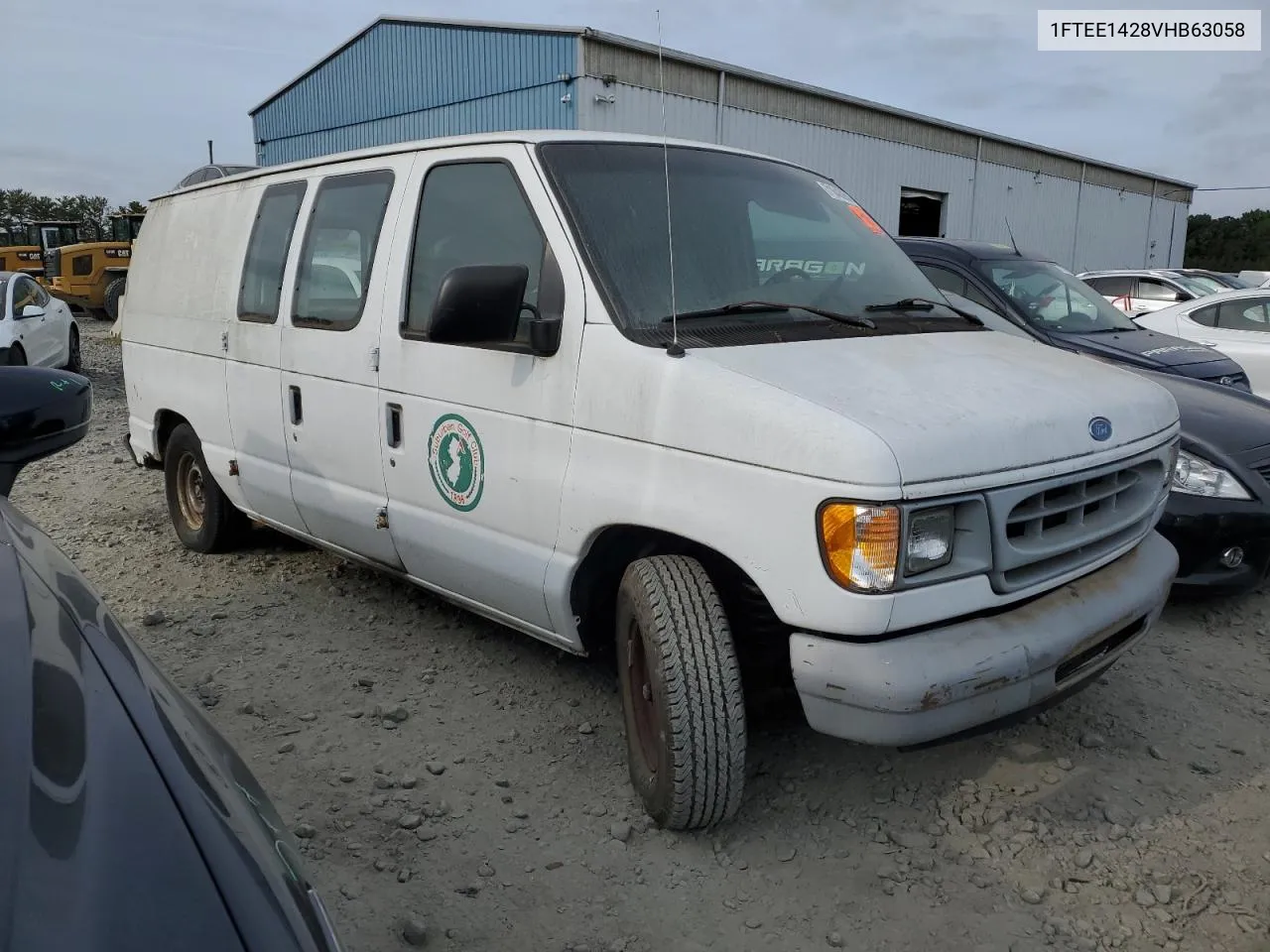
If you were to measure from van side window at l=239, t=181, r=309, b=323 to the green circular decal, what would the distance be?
1304 millimetres

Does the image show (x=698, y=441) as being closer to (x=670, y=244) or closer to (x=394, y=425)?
(x=670, y=244)

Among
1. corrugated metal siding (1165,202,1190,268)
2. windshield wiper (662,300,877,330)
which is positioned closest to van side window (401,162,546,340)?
windshield wiper (662,300,877,330)

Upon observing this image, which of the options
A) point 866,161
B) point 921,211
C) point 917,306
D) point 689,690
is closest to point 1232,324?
point 917,306

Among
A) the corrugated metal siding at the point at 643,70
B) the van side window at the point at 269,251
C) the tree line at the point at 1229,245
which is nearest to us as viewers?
the van side window at the point at 269,251

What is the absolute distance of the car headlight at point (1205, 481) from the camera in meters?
4.43

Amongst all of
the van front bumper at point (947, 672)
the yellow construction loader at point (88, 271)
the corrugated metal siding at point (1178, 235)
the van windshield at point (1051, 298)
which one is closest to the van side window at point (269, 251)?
the van front bumper at point (947, 672)

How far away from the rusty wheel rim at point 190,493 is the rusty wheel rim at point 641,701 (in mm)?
3261

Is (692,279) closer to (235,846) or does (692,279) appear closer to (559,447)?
(559,447)

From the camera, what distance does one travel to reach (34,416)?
2189mm

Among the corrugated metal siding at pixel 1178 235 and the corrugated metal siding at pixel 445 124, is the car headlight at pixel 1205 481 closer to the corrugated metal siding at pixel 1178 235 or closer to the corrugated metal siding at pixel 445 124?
the corrugated metal siding at pixel 445 124

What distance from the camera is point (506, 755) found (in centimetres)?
337

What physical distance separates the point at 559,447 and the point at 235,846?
1.90 m

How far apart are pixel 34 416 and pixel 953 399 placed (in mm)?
2170

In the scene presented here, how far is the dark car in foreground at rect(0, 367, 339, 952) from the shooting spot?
106cm
